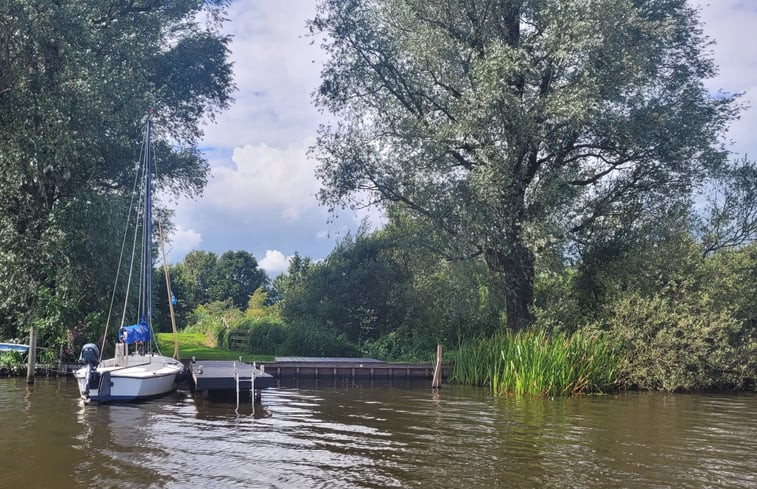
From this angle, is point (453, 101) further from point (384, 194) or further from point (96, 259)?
point (96, 259)

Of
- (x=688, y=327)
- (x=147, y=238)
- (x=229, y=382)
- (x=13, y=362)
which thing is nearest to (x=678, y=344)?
(x=688, y=327)

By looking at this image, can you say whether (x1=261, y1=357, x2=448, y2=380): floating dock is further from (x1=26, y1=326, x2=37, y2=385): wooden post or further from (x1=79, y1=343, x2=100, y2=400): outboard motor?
(x1=26, y1=326, x2=37, y2=385): wooden post

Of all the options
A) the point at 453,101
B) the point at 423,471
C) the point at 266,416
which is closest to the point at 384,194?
the point at 453,101

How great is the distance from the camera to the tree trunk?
27828 millimetres

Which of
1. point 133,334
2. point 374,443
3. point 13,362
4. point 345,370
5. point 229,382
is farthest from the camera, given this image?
point 345,370

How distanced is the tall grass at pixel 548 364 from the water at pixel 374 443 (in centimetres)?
105

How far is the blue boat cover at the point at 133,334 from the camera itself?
21219 mm

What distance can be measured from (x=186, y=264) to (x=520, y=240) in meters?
82.4

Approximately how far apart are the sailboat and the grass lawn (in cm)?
647

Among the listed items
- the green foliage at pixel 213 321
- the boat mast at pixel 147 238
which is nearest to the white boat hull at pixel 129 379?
the boat mast at pixel 147 238

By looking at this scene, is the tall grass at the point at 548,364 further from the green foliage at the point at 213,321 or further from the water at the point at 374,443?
the green foliage at the point at 213,321

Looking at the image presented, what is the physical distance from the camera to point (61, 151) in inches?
963

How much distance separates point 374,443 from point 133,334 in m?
10.9

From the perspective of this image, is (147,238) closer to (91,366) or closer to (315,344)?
(91,366)
